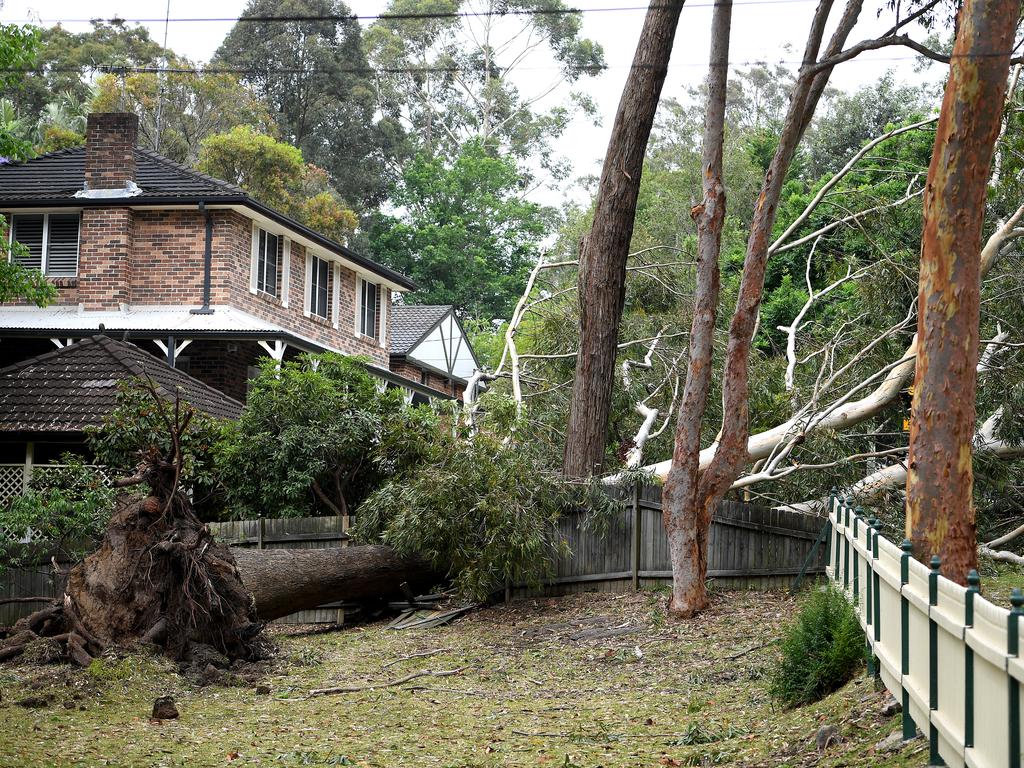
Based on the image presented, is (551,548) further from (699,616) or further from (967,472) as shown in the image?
(967,472)

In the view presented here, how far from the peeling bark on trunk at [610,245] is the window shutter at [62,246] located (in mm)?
13772

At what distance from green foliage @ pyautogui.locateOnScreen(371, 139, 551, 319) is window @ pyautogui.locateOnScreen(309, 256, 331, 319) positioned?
21472mm

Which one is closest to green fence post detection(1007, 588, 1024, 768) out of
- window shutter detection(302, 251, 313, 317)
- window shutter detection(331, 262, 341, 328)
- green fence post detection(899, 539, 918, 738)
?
green fence post detection(899, 539, 918, 738)

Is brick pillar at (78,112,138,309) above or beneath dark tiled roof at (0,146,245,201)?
beneath

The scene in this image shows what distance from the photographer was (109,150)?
86.1 ft

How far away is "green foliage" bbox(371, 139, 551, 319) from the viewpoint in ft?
169

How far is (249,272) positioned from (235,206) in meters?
1.60

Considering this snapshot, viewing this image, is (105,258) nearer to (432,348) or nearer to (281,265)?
(281,265)

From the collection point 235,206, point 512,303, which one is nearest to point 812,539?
point 235,206

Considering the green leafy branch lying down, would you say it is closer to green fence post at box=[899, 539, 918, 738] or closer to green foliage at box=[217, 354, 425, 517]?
green foliage at box=[217, 354, 425, 517]

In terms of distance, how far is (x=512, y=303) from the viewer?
51.6 meters

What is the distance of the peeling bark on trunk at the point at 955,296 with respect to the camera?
9.08 meters

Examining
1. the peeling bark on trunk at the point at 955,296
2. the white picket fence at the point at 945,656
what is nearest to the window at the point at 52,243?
the peeling bark on trunk at the point at 955,296

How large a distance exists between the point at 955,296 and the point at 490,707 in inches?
194
